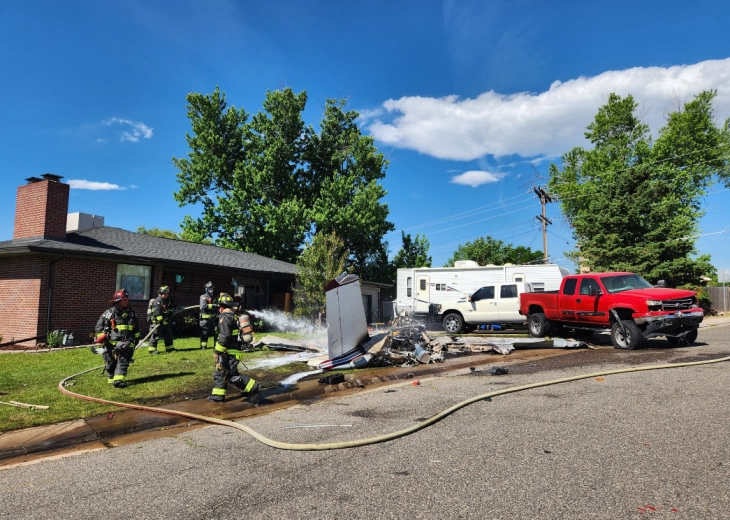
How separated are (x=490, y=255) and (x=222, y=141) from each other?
34.3 meters

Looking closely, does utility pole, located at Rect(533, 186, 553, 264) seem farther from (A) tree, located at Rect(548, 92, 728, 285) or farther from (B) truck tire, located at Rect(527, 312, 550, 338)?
(B) truck tire, located at Rect(527, 312, 550, 338)

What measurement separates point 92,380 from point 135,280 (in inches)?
319

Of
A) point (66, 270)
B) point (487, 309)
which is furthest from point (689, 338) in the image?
point (66, 270)

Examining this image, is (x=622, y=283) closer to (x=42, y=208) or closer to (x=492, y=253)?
(x=42, y=208)

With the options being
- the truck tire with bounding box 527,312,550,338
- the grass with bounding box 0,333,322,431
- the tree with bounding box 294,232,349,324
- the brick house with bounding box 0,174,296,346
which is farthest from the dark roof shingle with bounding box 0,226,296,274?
the truck tire with bounding box 527,312,550,338

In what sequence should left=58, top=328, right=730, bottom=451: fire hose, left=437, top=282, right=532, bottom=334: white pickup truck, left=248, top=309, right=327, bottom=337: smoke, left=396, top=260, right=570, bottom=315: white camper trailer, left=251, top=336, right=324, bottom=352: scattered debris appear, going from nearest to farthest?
left=58, top=328, right=730, bottom=451: fire hose → left=251, top=336, right=324, bottom=352: scattered debris → left=437, top=282, right=532, bottom=334: white pickup truck → left=248, top=309, right=327, bottom=337: smoke → left=396, top=260, right=570, bottom=315: white camper trailer

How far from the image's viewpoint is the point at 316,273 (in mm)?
20266

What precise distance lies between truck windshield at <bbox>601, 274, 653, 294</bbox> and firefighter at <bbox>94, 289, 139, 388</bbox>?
11.4m

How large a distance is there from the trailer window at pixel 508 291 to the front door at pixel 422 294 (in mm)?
5625

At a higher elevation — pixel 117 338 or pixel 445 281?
Result: pixel 445 281

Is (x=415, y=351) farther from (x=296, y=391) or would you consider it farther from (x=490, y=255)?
(x=490, y=255)

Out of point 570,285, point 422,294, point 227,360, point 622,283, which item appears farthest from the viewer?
point 422,294

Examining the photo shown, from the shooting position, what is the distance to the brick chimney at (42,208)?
14.9 m

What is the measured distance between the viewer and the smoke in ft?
67.0
